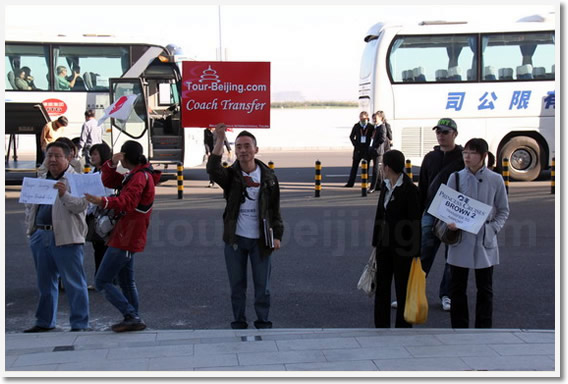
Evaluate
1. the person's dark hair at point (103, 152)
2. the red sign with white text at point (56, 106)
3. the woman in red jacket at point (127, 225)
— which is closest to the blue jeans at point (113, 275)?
the woman in red jacket at point (127, 225)

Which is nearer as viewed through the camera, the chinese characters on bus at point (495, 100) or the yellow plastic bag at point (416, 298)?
the yellow plastic bag at point (416, 298)

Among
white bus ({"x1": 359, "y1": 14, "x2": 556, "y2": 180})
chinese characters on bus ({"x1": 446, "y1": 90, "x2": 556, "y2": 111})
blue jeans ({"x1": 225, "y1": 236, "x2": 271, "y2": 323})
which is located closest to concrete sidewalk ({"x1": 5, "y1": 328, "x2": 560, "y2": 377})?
blue jeans ({"x1": 225, "y1": 236, "x2": 271, "y2": 323})

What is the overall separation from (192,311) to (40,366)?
2.52 meters

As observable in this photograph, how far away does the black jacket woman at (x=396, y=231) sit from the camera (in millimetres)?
6480

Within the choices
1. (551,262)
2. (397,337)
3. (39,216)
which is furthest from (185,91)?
(551,262)

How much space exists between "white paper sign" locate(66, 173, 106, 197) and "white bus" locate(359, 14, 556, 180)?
13.4 metres

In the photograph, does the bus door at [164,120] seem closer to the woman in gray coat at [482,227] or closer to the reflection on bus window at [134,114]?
the reflection on bus window at [134,114]

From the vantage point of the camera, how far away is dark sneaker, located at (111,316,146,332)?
6410 mm

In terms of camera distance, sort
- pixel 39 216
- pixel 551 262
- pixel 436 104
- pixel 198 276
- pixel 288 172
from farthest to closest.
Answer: pixel 288 172
pixel 436 104
pixel 551 262
pixel 198 276
pixel 39 216

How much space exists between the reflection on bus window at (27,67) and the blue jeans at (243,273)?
1565 cm

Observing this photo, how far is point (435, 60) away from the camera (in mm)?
19141

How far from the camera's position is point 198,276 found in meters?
9.21

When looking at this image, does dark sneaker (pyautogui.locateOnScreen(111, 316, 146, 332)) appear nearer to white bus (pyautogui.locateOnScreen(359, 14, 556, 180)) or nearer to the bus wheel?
white bus (pyautogui.locateOnScreen(359, 14, 556, 180))

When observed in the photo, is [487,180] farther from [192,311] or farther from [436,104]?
[436,104]
